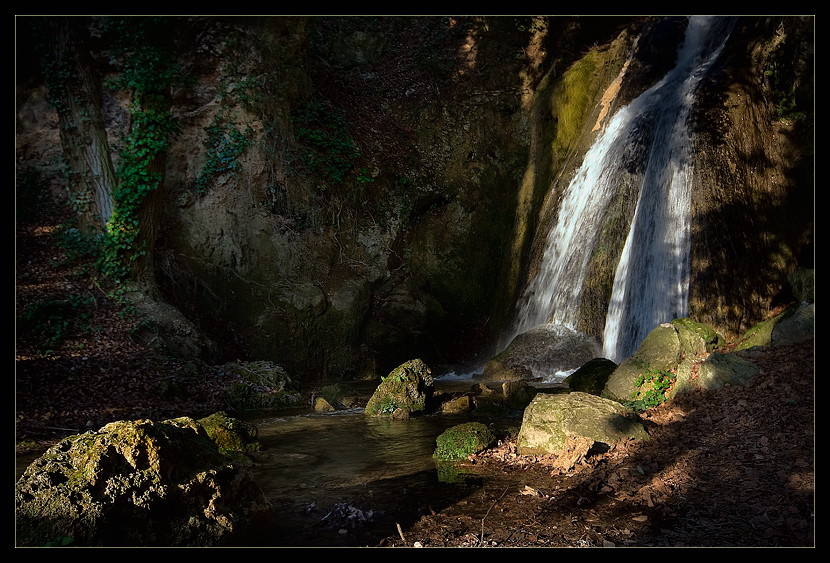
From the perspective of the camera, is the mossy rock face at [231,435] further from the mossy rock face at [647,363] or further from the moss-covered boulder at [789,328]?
the moss-covered boulder at [789,328]

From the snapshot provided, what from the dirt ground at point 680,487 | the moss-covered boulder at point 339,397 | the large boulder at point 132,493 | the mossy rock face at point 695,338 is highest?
the large boulder at point 132,493

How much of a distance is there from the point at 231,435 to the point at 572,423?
3.98m

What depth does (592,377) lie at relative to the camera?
27.3 ft

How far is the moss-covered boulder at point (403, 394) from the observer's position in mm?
8305

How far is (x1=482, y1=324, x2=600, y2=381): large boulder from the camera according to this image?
36.8 feet

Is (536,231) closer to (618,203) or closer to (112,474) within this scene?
(618,203)

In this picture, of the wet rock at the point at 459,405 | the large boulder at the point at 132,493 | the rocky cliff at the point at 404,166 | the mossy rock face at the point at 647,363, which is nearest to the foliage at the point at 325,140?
the rocky cliff at the point at 404,166

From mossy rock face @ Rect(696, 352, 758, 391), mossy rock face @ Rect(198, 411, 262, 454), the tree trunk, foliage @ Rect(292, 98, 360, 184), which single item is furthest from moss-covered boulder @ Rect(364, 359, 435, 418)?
foliage @ Rect(292, 98, 360, 184)

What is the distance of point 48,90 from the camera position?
1030 centimetres

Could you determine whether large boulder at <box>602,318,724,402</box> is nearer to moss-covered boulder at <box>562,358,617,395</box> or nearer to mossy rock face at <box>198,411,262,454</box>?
moss-covered boulder at <box>562,358,617,395</box>

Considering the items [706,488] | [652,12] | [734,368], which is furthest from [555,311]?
[706,488]

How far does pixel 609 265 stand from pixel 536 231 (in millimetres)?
3405

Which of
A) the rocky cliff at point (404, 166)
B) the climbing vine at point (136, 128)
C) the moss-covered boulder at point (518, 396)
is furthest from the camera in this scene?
the climbing vine at point (136, 128)

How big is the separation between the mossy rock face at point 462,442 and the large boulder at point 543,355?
547 cm
